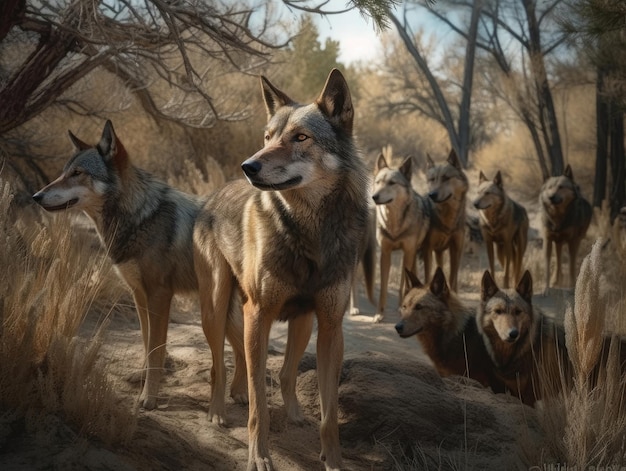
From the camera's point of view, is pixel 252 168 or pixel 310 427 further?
pixel 310 427

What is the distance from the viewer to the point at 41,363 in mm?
3389

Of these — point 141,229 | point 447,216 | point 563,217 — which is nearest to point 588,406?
point 141,229

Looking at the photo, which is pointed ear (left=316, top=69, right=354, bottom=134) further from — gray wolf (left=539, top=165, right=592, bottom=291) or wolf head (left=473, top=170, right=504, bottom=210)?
gray wolf (left=539, top=165, right=592, bottom=291)

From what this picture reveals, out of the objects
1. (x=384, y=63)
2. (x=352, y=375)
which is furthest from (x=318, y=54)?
(x=352, y=375)

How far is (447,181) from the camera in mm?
9797

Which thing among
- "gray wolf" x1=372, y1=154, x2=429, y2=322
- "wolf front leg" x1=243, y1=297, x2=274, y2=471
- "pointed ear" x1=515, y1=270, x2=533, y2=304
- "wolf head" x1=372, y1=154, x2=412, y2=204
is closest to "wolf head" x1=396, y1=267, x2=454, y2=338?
"pointed ear" x1=515, y1=270, x2=533, y2=304

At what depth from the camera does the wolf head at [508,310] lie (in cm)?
562

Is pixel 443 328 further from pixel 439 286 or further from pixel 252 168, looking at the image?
pixel 252 168

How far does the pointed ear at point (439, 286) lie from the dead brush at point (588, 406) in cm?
278

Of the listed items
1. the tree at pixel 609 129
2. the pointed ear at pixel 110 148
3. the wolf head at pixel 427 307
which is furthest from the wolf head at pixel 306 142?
the tree at pixel 609 129

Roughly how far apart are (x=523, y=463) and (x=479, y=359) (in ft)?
8.04

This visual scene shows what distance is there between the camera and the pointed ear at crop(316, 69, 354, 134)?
3.69 m

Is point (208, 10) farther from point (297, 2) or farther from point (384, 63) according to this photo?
point (384, 63)

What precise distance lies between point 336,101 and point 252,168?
28.6 inches
